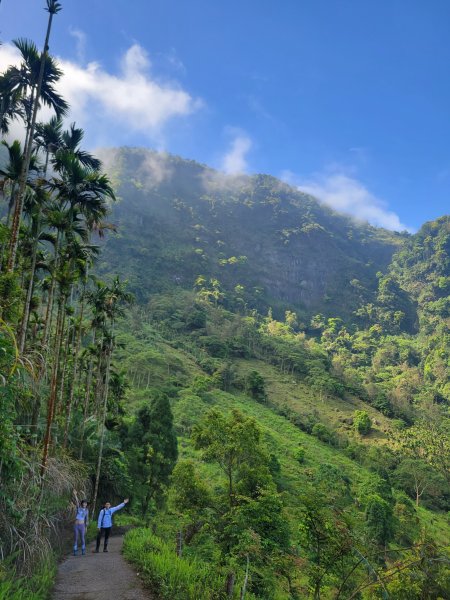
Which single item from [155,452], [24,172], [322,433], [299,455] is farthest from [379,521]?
[24,172]

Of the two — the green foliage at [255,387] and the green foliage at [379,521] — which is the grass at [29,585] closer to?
the green foliage at [379,521]

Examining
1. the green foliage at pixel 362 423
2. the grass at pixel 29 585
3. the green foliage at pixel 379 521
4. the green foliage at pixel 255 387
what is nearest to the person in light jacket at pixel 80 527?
the grass at pixel 29 585

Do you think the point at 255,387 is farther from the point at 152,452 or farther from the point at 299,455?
the point at 152,452

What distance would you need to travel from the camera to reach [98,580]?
10430 mm

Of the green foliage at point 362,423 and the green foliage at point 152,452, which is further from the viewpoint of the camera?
the green foliage at point 362,423

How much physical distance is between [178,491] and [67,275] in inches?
546

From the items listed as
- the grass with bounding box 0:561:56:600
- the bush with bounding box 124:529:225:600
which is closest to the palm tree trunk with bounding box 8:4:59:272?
the grass with bounding box 0:561:56:600

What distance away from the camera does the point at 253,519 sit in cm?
1794

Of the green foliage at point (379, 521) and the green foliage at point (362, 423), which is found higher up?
the green foliage at point (362, 423)

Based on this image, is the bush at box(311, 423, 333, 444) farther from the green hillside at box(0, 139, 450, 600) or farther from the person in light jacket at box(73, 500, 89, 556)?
the person in light jacket at box(73, 500, 89, 556)

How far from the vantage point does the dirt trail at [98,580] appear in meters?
9.32

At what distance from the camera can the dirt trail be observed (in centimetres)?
932

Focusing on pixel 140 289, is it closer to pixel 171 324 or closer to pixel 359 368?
pixel 171 324

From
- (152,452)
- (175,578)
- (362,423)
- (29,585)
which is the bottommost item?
(362,423)
